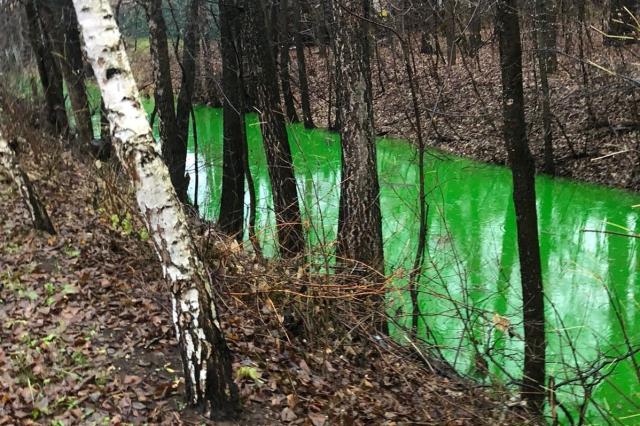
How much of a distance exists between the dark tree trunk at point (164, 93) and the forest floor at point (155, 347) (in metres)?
3.64

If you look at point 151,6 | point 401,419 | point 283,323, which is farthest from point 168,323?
point 151,6

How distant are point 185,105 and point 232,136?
2063mm

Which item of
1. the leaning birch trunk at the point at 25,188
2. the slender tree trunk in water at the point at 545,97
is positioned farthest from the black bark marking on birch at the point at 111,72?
the slender tree trunk in water at the point at 545,97

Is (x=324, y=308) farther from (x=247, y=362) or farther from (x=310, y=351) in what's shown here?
(x=247, y=362)

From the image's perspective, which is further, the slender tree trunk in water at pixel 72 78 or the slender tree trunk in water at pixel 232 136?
the slender tree trunk in water at pixel 72 78

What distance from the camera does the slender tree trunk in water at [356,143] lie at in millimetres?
7645

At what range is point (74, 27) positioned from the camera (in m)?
18.2

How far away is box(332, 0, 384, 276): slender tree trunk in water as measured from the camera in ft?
25.1

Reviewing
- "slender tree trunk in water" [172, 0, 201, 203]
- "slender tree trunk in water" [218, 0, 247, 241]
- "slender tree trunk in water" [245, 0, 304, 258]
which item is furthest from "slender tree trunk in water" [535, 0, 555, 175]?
"slender tree trunk in water" [245, 0, 304, 258]

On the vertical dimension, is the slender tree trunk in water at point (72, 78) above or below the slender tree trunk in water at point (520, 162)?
above

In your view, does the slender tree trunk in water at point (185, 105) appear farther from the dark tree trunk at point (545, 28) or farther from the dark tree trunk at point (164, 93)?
the dark tree trunk at point (545, 28)

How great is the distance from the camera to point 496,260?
1162 cm

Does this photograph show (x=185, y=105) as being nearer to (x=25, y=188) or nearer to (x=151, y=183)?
(x=25, y=188)

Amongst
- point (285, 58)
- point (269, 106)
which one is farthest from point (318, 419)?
point (285, 58)
